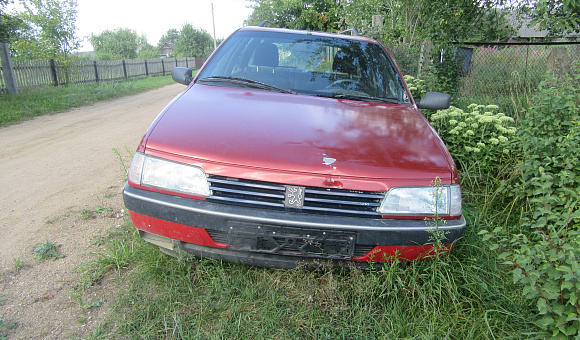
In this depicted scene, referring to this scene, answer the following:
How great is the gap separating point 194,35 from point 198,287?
51.8m

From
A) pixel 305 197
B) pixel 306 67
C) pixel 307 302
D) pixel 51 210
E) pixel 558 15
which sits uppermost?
pixel 558 15

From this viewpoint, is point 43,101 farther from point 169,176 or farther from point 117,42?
point 117,42

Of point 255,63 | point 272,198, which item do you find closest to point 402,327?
point 272,198

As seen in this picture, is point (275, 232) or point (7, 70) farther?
point (7, 70)

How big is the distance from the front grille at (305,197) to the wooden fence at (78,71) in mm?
11989

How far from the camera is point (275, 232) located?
1.92 m

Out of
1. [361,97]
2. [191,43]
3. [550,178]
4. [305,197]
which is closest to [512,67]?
[361,97]

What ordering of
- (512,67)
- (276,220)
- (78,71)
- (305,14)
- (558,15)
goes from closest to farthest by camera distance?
(276,220) < (558,15) < (512,67) < (305,14) < (78,71)

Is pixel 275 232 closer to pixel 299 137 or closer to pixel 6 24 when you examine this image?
pixel 299 137

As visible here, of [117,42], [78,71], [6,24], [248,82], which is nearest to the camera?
[248,82]

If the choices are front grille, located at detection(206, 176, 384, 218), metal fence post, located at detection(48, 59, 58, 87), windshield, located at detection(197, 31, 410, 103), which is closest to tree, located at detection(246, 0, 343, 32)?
metal fence post, located at detection(48, 59, 58, 87)

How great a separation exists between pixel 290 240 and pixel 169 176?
76 centimetres

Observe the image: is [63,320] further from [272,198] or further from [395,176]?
A: [395,176]

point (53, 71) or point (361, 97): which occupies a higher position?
point (53, 71)
